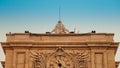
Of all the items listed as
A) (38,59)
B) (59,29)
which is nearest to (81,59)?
(38,59)

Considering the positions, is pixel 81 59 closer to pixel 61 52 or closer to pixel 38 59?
pixel 61 52

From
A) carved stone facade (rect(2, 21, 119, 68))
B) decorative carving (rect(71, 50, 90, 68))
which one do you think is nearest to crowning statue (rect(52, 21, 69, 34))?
carved stone facade (rect(2, 21, 119, 68))

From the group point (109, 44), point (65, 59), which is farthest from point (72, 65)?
point (109, 44)

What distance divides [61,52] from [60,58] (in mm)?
506

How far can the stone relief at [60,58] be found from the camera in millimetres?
41750

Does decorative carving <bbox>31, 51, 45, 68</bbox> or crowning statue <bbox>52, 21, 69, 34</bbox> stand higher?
crowning statue <bbox>52, 21, 69, 34</bbox>

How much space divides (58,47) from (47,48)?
3.09 ft

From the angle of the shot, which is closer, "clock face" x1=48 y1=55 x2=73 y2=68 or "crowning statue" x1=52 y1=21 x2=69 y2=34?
"clock face" x1=48 y1=55 x2=73 y2=68

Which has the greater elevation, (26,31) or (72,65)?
(26,31)

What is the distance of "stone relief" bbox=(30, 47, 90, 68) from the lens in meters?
41.8

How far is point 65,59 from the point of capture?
138 feet

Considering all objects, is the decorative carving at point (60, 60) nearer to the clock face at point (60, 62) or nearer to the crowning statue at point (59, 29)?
the clock face at point (60, 62)

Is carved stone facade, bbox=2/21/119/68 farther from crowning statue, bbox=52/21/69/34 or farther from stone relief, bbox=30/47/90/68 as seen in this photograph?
crowning statue, bbox=52/21/69/34

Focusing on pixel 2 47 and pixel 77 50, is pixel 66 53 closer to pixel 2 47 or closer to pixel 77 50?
pixel 77 50
